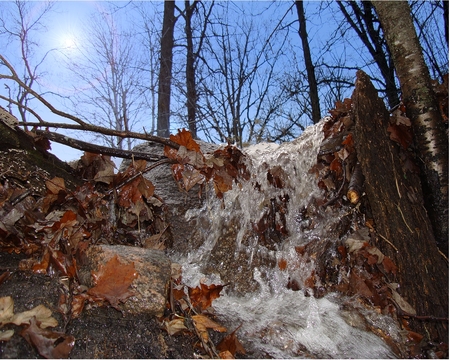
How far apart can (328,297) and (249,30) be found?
8294 millimetres

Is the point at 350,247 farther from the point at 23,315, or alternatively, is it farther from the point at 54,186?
the point at 54,186

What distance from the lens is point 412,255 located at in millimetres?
1891

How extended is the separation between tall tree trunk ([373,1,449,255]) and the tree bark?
0.09 m

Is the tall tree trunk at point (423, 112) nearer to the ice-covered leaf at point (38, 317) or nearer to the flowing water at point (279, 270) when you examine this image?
the flowing water at point (279, 270)

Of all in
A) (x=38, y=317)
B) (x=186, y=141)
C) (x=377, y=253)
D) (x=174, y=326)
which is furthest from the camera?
(x=186, y=141)

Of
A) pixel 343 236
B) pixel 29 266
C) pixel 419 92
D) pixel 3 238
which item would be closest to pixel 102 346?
pixel 29 266

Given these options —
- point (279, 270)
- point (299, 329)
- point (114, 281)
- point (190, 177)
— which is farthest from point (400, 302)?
point (190, 177)

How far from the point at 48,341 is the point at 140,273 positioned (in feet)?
1.47

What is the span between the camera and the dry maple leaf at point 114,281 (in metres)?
1.41

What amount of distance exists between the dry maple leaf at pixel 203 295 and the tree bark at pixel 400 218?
1.00 m

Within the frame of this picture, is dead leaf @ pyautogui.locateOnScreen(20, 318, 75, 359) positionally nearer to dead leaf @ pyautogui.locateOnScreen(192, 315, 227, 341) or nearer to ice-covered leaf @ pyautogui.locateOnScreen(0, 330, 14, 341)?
ice-covered leaf @ pyautogui.locateOnScreen(0, 330, 14, 341)

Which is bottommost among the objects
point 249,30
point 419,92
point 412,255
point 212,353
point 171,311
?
point 212,353

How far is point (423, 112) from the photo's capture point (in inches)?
84.1

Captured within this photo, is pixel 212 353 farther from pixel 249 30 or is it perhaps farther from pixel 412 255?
pixel 249 30
